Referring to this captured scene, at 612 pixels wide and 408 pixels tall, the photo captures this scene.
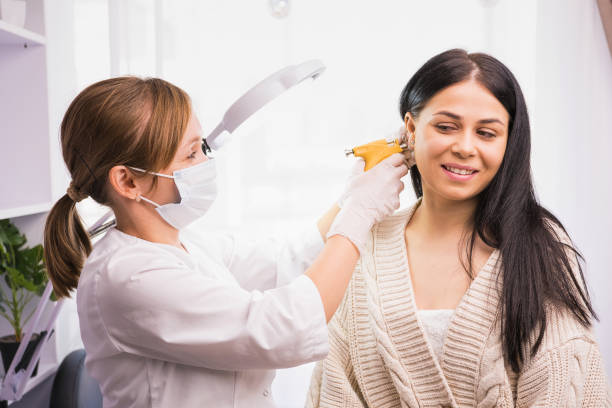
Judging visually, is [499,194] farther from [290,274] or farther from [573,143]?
Answer: [573,143]

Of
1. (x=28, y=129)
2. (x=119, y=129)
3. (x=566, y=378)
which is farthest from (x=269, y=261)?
(x=28, y=129)

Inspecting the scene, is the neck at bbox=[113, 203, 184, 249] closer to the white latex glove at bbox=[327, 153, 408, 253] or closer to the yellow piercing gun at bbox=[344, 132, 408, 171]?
the white latex glove at bbox=[327, 153, 408, 253]

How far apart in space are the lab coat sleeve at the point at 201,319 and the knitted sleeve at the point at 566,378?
444 mm

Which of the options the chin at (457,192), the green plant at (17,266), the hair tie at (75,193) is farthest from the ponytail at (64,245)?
the chin at (457,192)

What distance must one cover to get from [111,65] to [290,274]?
4.20 ft

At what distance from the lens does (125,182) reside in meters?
0.99

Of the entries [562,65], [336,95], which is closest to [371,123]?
[336,95]

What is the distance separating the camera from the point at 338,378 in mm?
1145

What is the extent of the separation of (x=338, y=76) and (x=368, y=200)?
0.90 meters

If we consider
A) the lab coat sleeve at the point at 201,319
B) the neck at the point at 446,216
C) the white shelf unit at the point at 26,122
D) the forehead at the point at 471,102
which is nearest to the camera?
the lab coat sleeve at the point at 201,319

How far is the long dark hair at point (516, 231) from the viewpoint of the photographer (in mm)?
1036

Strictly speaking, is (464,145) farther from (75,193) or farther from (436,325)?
(75,193)

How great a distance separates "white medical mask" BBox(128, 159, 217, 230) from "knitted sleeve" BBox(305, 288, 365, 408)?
0.45 metres

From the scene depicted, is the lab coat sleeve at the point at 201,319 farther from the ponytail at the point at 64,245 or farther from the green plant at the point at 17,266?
the green plant at the point at 17,266
